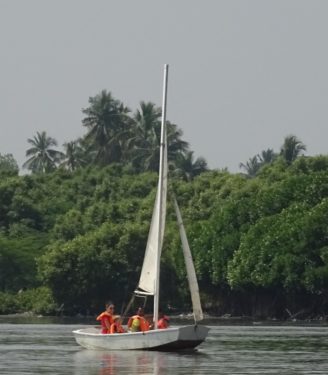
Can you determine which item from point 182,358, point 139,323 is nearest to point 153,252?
point 139,323

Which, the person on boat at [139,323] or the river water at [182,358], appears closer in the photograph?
the river water at [182,358]

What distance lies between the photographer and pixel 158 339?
72625mm

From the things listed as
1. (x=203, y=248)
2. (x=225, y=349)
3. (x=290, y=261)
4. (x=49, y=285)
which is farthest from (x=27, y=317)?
(x=225, y=349)

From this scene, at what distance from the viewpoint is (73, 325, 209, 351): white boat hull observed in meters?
72.4

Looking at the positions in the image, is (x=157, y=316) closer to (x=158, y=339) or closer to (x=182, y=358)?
(x=158, y=339)

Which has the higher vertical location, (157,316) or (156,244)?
(156,244)

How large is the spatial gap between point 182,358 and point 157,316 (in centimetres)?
390

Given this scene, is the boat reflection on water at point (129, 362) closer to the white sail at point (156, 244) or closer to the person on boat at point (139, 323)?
the person on boat at point (139, 323)

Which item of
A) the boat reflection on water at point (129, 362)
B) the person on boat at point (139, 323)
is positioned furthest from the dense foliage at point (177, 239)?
the boat reflection on water at point (129, 362)

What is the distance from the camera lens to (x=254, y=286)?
145500mm

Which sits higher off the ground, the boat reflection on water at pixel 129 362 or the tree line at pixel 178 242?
the tree line at pixel 178 242

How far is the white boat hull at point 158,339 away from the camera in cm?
7244

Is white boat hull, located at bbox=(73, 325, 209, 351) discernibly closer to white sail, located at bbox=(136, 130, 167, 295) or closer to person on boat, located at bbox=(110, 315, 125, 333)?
person on boat, located at bbox=(110, 315, 125, 333)

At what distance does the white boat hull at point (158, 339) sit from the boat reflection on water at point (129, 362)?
1.05ft
